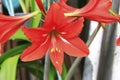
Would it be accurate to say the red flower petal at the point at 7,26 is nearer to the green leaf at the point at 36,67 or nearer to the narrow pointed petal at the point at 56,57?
the narrow pointed petal at the point at 56,57

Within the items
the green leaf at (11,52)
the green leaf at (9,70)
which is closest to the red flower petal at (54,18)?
the green leaf at (9,70)

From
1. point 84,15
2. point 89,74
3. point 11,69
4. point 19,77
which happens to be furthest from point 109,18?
point 19,77

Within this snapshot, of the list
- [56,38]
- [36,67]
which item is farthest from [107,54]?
[56,38]

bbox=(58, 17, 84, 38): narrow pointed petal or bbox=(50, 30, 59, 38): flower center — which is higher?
bbox=(58, 17, 84, 38): narrow pointed petal

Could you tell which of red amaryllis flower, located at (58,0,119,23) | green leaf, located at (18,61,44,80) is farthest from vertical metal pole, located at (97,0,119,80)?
red amaryllis flower, located at (58,0,119,23)

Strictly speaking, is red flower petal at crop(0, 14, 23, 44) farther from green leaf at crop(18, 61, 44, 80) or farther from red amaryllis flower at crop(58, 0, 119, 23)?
green leaf at crop(18, 61, 44, 80)

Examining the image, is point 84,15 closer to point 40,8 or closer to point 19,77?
point 40,8
